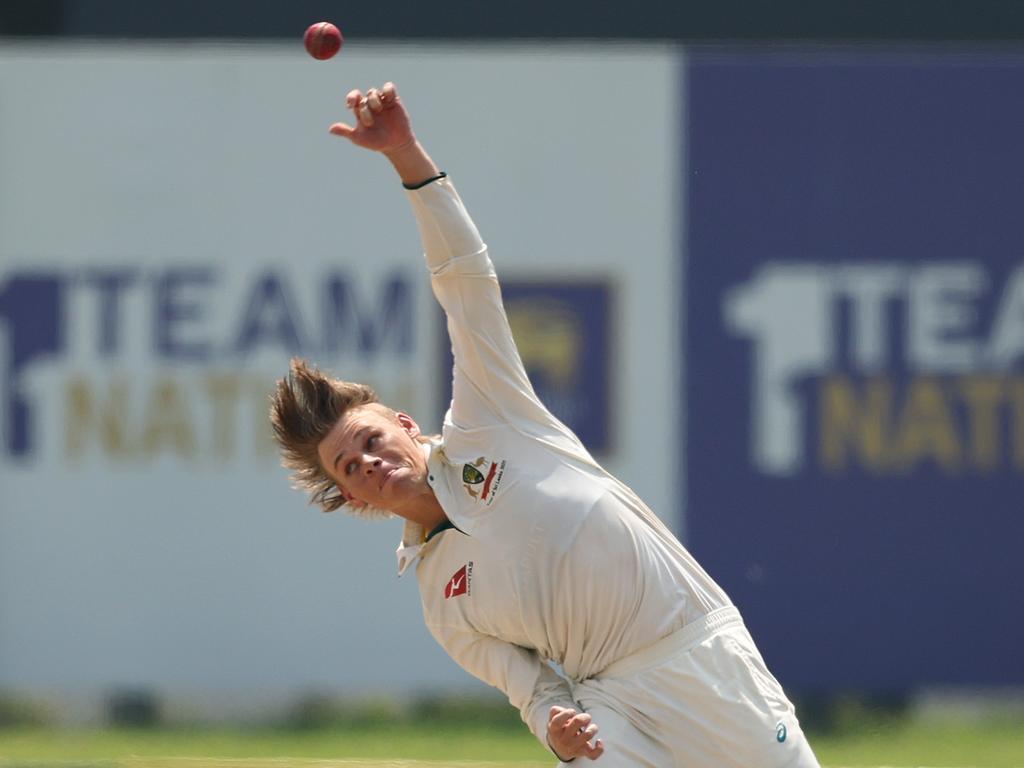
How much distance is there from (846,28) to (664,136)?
3.31 feet

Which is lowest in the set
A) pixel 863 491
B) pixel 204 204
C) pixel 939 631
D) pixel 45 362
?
pixel 939 631

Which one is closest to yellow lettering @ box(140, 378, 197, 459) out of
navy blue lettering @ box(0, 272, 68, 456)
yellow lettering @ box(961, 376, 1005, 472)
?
navy blue lettering @ box(0, 272, 68, 456)

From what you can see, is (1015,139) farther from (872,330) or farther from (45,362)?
(45,362)

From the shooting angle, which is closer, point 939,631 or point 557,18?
point 939,631

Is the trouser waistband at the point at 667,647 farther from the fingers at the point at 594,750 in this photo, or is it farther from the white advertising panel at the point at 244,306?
the white advertising panel at the point at 244,306

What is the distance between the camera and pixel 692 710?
139 inches

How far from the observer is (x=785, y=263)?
732 centimetres

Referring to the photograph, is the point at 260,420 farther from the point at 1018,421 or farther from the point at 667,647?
the point at 667,647

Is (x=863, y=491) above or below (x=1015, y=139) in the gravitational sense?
below

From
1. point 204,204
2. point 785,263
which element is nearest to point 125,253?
point 204,204

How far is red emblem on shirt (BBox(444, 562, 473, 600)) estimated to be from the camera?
358 centimetres

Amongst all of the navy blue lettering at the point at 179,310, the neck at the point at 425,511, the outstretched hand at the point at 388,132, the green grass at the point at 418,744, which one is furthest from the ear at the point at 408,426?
the navy blue lettering at the point at 179,310

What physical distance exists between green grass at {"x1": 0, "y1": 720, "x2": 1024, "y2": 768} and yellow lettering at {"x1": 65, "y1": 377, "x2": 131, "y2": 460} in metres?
1.03

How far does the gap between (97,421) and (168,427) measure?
265mm
